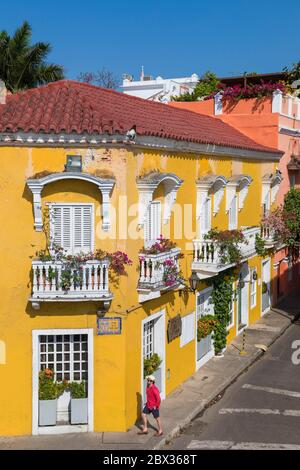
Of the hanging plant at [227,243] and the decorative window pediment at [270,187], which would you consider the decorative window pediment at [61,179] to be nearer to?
the hanging plant at [227,243]

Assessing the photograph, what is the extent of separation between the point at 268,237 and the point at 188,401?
9.93 m

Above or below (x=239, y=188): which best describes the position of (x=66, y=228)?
below

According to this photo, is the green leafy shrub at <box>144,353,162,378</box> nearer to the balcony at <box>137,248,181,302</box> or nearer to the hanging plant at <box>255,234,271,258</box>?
the balcony at <box>137,248,181,302</box>

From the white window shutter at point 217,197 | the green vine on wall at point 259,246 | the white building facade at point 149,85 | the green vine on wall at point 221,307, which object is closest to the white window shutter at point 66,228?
the white window shutter at point 217,197

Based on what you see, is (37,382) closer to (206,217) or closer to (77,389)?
(77,389)

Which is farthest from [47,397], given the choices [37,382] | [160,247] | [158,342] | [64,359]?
[160,247]

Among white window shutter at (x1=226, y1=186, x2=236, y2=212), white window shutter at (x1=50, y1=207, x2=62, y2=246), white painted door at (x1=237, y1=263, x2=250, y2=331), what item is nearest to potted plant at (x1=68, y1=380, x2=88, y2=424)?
white window shutter at (x1=50, y1=207, x2=62, y2=246)

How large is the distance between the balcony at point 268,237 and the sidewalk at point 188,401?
10.7 ft

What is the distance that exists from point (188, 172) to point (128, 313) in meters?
5.04

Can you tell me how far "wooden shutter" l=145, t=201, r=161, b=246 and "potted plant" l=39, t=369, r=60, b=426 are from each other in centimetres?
395

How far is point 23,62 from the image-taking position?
24.9 metres

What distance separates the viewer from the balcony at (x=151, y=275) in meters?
14.2

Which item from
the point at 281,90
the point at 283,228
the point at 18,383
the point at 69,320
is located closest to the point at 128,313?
the point at 69,320
